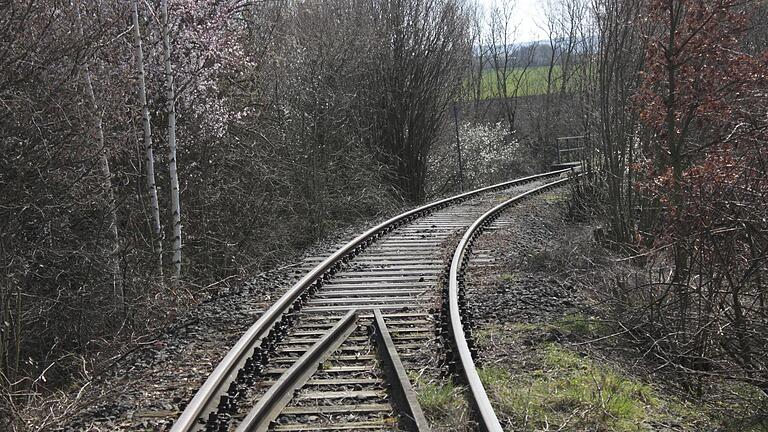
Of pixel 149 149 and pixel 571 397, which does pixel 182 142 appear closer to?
pixel 149 149

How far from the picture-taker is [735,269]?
665cm

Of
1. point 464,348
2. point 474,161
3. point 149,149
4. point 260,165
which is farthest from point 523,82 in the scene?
point 464,348

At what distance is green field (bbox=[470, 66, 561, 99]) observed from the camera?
56.2 meters

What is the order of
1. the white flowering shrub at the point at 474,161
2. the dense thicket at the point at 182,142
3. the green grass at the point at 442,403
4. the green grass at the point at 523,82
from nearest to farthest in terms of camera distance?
the green grass at the point at 442,403 → the dense thicket at the point at 182,142 → the white flowering shrub at the point at 474,161 → the green grass at the point at 523,82

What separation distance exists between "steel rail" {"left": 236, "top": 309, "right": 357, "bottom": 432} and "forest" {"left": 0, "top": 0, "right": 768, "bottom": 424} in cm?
191

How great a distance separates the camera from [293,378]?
5812mm

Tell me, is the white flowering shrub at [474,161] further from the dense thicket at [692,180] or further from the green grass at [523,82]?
the green grass at [523,82]

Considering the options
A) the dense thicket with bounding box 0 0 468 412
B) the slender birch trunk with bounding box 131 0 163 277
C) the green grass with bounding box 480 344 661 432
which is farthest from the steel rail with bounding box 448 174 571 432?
the slender birch trunk with bounding box 131 0 163 277

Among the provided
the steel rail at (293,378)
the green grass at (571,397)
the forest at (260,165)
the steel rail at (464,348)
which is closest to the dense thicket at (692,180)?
the forest at (260,165)

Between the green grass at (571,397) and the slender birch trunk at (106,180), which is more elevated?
the slender birch trunk at (106,180)

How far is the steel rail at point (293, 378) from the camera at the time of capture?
4910 mm

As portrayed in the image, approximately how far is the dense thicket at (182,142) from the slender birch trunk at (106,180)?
3cm

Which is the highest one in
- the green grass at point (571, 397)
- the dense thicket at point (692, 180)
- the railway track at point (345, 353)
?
the dense thicket at point (692, 180)

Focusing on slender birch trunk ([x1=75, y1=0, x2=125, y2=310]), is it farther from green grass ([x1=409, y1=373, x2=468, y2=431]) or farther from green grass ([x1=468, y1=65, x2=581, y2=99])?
green grass ([x1=468, y1=65, x2=581, y2=99])
